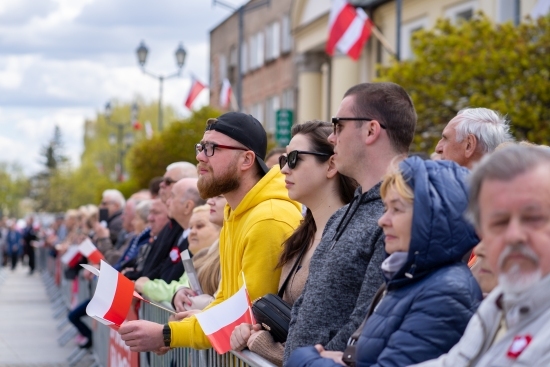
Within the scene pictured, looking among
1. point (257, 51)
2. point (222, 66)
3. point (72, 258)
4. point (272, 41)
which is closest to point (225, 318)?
point (72, 258)

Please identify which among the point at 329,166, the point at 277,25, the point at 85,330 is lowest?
the point at 85,330

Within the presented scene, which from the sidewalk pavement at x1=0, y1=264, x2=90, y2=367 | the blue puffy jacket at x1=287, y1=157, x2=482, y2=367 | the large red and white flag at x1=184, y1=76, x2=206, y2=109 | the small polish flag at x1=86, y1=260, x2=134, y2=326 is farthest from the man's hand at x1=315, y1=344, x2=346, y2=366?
the large red and white flag at x1=184, y1=76, x2=206, y2=109

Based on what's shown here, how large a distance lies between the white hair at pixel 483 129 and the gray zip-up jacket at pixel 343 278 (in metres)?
1.25

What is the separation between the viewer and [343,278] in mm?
4012

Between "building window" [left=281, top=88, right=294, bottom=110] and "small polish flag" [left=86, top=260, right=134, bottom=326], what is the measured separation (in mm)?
35651

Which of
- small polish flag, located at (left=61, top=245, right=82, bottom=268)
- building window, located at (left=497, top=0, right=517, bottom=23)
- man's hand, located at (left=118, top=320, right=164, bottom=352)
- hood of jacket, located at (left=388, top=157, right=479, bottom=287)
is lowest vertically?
small polish flag, located at (left=61, top=245, right=82, bottom=268)

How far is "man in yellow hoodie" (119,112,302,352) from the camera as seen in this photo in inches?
207

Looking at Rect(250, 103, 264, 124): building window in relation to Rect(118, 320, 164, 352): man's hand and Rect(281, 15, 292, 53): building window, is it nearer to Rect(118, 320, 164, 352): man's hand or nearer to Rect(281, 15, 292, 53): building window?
Rect(281, 15, 292, 53): building window

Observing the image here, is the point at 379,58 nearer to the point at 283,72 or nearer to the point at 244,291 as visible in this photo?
the point at 283,72

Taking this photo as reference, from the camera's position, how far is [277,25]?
144ft

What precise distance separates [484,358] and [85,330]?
36.6 feet

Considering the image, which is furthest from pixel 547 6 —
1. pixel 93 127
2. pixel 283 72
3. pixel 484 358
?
pixel 93 127

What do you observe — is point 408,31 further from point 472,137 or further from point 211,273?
point 472,137

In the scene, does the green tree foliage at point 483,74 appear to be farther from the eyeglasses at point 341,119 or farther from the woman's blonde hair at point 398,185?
the woman's blonde hair at point 398,185
